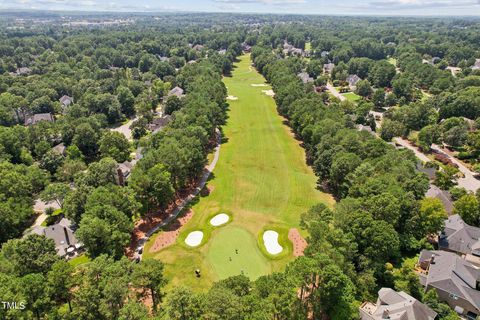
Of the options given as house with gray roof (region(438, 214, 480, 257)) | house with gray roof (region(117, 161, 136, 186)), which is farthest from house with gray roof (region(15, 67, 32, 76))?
house with gray roof (region(438, 214, 480, 257))

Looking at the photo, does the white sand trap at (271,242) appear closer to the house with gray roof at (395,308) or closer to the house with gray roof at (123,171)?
the house with gray roof at (395,308)

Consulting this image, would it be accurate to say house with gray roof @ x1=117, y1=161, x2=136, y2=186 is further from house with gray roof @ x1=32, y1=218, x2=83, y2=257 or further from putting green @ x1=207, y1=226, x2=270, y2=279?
putting green @ x1=207, y1=226, x2=270, y2=279

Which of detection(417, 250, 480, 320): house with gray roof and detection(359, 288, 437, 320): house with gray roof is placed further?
detection(417, 250, 480, 320): house with gray roof

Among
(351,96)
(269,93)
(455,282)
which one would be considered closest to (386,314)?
(455,282)

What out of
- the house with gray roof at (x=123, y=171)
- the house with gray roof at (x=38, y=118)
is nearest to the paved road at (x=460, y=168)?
the house with gray roof at (x=123, y=171)

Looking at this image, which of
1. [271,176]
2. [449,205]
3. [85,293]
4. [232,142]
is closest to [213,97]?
[232,142]

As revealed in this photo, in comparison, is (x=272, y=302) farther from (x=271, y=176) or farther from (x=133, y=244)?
(x=271, y=176)
